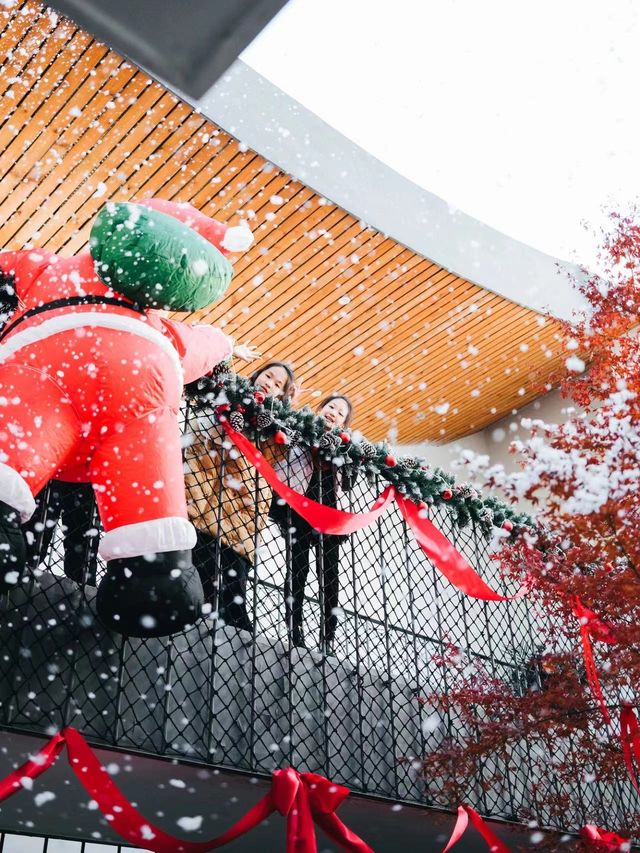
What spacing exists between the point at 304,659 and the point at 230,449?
984 mm

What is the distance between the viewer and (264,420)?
3.48m

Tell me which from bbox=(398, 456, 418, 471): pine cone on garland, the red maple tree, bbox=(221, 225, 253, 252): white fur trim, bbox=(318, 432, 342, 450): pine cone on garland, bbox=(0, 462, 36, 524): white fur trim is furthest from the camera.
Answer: bbox=(398, 456, 418, 471): pine cone on garland

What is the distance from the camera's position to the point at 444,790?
3.61 m

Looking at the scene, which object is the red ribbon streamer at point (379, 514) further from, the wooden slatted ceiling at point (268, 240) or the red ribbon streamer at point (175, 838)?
the wooden slatted ceiling at point (268, 240)

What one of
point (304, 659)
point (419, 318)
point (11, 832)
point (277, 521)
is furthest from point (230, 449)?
point (419, 318)

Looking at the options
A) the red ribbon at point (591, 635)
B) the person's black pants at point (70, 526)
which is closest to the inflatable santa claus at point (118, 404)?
the person's black pants at point (70, 526)

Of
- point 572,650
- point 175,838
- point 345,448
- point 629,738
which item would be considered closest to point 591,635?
point 572,650

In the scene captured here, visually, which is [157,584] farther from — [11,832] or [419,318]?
[419,318]

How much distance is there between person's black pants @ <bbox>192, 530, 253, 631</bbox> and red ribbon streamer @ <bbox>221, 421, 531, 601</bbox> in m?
0.35

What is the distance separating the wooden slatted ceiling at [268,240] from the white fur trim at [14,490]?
3225 millimetres

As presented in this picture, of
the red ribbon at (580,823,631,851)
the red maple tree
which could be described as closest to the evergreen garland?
the red maple tree

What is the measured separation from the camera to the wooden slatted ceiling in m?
4.74

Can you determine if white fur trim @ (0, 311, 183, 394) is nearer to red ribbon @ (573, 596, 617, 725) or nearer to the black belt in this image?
the black belt

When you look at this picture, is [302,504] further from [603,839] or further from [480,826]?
[603,839]
